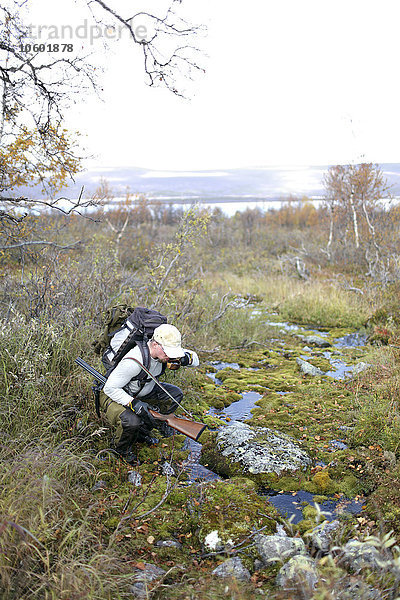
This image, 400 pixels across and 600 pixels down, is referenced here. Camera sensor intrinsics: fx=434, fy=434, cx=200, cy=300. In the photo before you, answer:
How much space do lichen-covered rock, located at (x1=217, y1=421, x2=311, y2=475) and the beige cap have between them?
1.33 metres

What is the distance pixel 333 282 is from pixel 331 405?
9.62m

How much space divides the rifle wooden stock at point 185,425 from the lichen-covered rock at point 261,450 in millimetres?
593

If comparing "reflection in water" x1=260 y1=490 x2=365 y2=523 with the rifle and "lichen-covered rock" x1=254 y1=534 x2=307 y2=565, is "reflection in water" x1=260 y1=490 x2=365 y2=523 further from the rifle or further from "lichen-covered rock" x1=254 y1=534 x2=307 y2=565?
the rifle

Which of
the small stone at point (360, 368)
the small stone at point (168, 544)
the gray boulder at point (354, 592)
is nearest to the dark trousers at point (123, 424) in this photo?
the small stone at point (168, 544)

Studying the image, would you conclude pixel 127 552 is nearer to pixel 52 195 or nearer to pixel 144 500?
pixel 144 500

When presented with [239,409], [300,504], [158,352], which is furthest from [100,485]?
[239,409]

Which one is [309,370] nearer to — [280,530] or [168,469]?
[168,469]

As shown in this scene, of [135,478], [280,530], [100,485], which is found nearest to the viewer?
[280,530]

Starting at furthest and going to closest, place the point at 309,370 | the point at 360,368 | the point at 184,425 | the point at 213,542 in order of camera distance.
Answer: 1. the point at 309,370
2. the point at 360,368
3. the point at 184,425
4. the point at 213,542

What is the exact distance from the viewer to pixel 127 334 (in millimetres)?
4512

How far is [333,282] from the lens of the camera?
1506cm

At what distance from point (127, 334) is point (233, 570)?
2375mm

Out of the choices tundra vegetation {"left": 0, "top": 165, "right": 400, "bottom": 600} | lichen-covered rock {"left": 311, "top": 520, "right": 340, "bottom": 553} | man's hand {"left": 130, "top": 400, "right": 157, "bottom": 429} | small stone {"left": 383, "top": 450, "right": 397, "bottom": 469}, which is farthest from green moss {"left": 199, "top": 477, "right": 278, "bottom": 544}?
small stone {"left": 383, "top": 450, "right": 397, "bottom": 469}

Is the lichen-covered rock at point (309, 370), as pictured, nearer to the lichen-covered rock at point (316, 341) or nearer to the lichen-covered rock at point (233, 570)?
the lichen-covered rock at point (316, 341)
